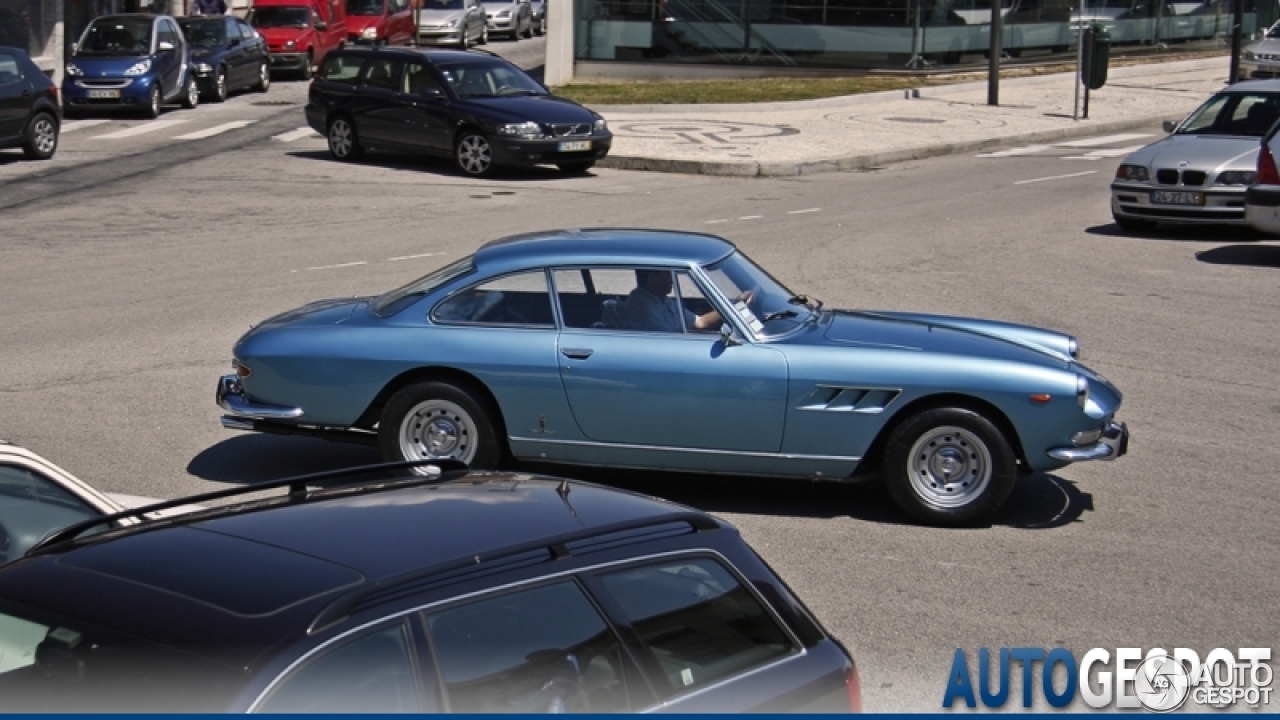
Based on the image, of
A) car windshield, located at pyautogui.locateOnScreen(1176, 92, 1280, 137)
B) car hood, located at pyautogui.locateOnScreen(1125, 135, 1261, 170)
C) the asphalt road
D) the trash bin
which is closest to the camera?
the asphalt road

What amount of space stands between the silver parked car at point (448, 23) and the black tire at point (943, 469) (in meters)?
38.2

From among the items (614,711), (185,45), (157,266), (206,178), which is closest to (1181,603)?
(614,711)

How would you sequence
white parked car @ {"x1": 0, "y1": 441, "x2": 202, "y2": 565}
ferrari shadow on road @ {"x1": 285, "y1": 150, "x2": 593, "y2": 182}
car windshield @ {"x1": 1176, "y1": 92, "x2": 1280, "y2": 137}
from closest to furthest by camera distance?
white parked car @ {"x1": 0, "y1": 441, "x2": 202, "y2": 565} < car windshield @ {"x1": 1176, "y1": 92, "x2": 1280, "y2": 137} < ferrari shadow on road @ {"x1": 285, "y1": 150, "x2": 593, "y2": 182}

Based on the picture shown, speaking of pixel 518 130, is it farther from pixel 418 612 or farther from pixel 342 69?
pixel 418 612

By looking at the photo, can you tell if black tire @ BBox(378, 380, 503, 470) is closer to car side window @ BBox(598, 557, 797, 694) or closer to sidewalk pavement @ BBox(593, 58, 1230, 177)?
car side window @ BBox(598, 557, 797, 694)

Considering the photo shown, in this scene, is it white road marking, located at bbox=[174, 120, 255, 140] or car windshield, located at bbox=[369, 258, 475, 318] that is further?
white road marking, located at bbox=[174, 120, 255, 140]

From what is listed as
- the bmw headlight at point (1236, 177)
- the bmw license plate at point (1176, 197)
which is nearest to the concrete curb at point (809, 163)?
the bmw license plate at point (1176, 197)

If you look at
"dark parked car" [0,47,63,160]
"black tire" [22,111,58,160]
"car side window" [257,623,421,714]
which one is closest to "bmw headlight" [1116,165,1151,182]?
"dark parked car" [0,47,63,160]

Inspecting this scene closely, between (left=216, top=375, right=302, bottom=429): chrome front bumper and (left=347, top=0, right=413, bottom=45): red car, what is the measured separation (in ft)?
106

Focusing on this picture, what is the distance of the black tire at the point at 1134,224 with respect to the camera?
59.1 feet

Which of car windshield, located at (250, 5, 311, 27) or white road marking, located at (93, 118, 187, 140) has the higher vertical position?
car windshield, located at (250, 5, 311, 27)

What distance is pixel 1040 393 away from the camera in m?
7.75

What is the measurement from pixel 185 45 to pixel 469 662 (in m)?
29.9

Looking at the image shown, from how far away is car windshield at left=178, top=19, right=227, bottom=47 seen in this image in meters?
33.2
